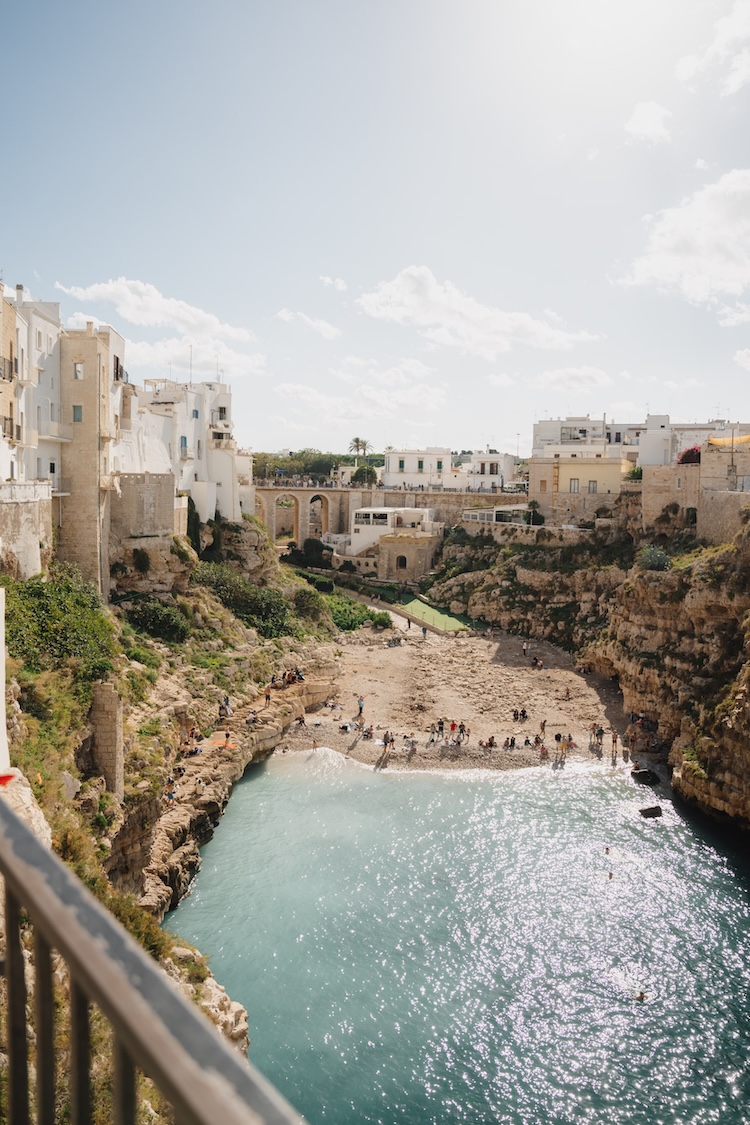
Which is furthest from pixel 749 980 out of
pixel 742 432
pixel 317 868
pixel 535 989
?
pixel 742 432

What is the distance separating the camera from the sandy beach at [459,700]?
25.4m

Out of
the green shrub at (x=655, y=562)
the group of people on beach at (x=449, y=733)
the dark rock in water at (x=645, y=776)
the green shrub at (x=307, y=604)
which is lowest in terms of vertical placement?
the dark rock in water at (x=645, y=776)

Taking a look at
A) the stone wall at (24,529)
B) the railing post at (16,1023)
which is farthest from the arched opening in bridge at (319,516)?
the railing post at (16,1023)

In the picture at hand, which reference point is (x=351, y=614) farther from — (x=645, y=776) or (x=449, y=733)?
(x=645, y=776)

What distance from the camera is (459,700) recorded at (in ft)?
98.2

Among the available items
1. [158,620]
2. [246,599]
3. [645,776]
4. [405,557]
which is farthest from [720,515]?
[158,620]

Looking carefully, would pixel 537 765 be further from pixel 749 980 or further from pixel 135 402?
pixel 135 402

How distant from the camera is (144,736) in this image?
1970cm

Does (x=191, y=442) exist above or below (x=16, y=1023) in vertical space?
above

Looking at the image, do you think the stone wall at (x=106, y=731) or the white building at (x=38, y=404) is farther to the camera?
the white building at (x=38, y=404)

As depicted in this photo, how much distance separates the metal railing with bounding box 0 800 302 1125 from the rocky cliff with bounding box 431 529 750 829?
21371 millimetres

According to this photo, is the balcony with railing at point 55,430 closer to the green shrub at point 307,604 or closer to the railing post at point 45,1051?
the green shrub at point 307,604

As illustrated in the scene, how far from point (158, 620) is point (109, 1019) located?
25.5 m

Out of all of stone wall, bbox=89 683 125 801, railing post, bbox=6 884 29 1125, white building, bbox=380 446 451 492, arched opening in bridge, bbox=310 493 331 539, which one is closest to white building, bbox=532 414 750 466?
white building, bbox=380 446 451 492
